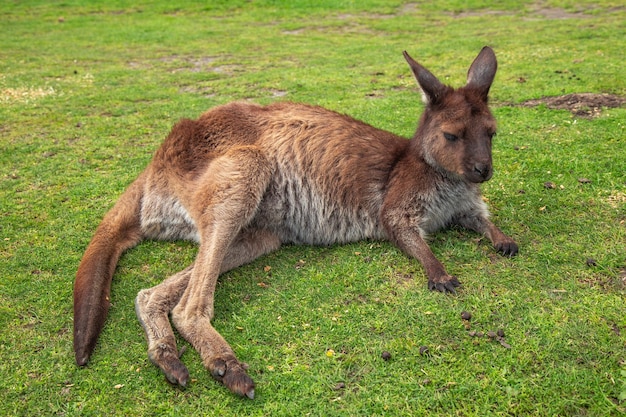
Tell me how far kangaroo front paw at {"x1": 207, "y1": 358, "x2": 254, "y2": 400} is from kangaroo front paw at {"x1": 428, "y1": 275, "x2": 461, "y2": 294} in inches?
51.3

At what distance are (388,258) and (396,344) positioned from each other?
3.25ft

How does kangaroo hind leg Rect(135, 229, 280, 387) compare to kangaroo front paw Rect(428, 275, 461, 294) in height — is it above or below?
below

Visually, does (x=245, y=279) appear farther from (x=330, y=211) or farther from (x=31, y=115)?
(x=31, y=115)

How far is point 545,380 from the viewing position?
8.81ft

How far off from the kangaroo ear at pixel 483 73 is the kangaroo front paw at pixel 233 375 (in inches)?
103

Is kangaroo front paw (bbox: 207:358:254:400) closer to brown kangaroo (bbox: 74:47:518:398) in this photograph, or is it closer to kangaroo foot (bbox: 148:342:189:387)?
kangaroo foot (bbox: 148:342:189:387)

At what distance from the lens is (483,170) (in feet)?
12.3

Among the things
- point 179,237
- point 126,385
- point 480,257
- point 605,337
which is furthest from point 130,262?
point 605,337

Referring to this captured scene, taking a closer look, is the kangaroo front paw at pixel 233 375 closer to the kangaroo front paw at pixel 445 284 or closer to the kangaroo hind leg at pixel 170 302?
the kangaroo hind leg at pixel 170 302

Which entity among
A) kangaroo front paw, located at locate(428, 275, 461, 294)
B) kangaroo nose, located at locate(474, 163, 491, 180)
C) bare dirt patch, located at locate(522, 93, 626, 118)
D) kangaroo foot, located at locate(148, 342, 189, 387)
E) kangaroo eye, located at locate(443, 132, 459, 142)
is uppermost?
kangaroo eye, located at locate(443, 132, 459, 142)

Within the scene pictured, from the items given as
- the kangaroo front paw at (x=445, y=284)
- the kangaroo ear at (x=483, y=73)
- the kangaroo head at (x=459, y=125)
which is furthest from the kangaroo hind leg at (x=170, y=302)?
the kangaroo ear at (x=483, y=73)

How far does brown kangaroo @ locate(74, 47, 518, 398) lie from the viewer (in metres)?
3.81

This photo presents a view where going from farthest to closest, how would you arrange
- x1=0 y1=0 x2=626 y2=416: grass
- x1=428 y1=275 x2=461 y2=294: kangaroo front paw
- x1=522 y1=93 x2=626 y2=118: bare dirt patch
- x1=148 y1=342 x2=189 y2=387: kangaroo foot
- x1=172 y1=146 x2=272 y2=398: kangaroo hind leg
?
1. x1=522 y1=93 x2=626 y2=118: bare dirt patch
2. x1=428 y1=275 x2=461 y2=294: kangaroo front paw
3. x1=172 y1=146 x2=272 y2=398: kangaroo hind leg
4. x1=148 y1=342 x2=189 y2=387: kangaroo foot
5. x1=0 y1=0 x2=626 y2=416: grass

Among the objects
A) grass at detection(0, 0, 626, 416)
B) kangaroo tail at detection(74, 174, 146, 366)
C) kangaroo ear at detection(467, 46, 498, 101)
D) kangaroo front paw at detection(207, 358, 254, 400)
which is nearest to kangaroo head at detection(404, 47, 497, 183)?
kangaroo ear at detection(467, 46, 498, 101)
